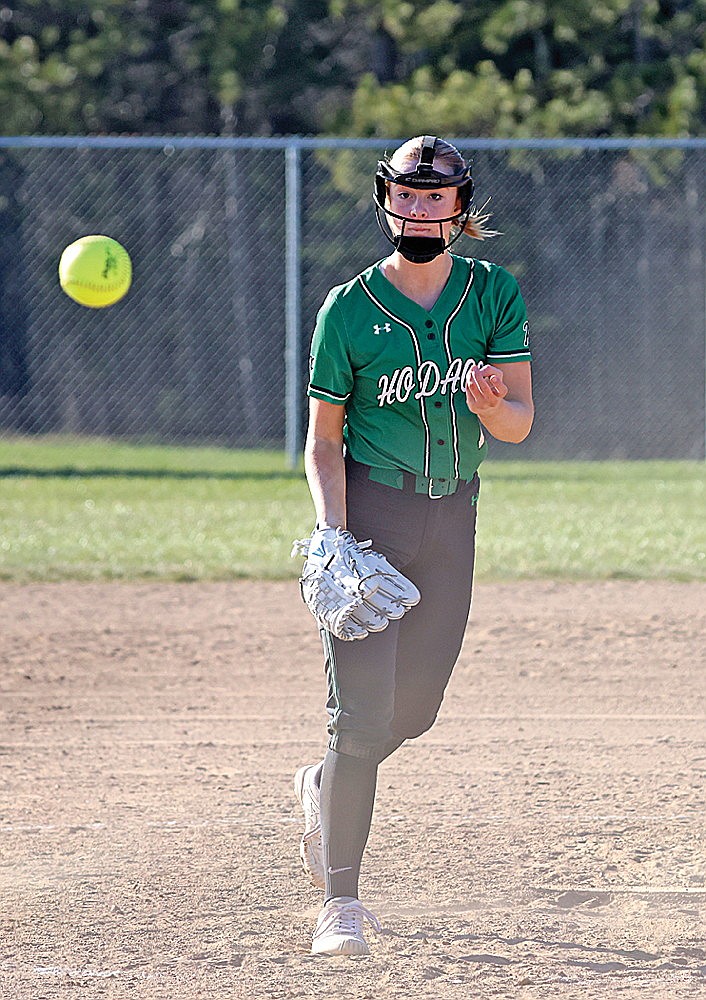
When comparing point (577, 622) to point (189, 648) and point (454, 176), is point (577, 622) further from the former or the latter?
point (454, 176)

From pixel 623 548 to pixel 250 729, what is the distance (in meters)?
4.08

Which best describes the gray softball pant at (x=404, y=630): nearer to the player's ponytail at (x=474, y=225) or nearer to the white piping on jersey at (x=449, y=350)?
the white piping on jersey at (x=449, y=350)

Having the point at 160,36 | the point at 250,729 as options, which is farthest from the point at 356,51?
the point at 250,729

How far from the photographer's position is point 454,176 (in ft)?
10.3

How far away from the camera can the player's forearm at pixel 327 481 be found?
125 inches

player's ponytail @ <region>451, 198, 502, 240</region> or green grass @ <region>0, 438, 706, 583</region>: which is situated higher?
player's ponytail @ <region>451, 198, 502, 240</region>

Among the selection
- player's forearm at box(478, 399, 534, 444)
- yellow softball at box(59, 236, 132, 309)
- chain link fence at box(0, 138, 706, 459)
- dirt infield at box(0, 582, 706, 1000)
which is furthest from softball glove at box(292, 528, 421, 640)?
chain link fence at box(0, 138, 706, 459)

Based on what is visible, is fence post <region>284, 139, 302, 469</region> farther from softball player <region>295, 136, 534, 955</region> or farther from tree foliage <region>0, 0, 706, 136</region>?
softball player <region>295, 136, 534, 955</region>

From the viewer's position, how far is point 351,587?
10.0ft

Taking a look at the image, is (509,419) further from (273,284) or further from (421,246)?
(273,284)

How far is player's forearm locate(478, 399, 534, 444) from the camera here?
3141mm

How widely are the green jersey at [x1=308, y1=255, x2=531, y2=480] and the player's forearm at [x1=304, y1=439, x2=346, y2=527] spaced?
8cm

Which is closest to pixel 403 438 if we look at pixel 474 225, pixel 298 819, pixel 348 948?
pixel 474 225

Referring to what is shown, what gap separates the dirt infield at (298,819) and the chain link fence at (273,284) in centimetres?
751
